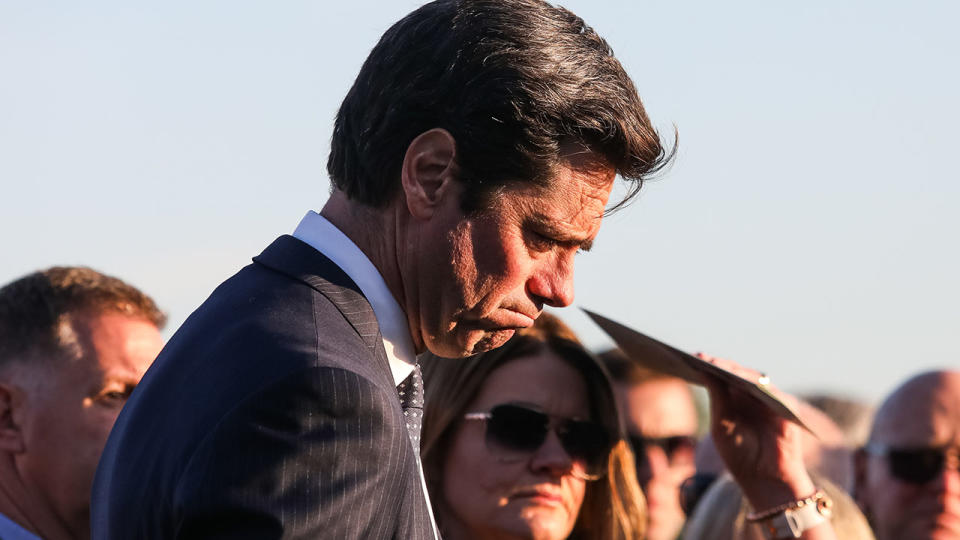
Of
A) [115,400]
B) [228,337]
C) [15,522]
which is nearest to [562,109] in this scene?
[228,337]

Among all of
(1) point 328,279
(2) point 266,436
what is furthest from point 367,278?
(2) point 266,436

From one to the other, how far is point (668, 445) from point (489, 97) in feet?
14.7

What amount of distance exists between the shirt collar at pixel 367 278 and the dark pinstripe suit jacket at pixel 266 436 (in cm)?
16

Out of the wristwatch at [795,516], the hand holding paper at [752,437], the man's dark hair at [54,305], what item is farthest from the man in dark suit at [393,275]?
the wristwatch at [795,516]

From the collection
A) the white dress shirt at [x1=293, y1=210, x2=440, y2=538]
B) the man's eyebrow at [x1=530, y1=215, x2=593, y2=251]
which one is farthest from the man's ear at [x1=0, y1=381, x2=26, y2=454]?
the man's eyebrow at [x1=530, y1=215, x2=593, y2=251]

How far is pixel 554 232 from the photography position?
8.23 ft

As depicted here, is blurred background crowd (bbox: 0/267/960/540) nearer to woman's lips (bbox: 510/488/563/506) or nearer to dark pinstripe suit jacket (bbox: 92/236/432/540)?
woman's lips (bbox: 510/488/563/506)

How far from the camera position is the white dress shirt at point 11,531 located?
364cm

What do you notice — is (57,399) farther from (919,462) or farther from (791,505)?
(919,462)

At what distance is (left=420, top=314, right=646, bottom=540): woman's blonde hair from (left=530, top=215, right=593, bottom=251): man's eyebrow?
6.30ft

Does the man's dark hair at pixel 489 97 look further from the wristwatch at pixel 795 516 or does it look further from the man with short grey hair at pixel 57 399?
the wristwatch at pixel 795 516

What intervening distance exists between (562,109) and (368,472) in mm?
827

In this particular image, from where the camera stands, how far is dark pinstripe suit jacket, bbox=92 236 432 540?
1.90 m

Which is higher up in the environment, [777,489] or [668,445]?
[777,489]
